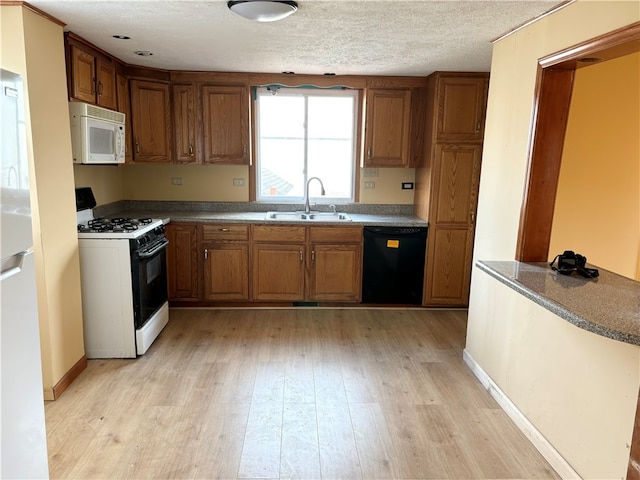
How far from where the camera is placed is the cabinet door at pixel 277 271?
4207mm

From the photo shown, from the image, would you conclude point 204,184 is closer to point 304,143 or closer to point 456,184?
point 304,143

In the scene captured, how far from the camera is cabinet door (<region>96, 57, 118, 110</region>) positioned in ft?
11.1

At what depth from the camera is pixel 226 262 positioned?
4.21m

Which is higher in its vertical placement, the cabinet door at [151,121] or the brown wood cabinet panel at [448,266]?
the cabinet door at [151,121]

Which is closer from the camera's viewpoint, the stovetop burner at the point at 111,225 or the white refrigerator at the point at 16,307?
the white refrigerator at the point at 16,307

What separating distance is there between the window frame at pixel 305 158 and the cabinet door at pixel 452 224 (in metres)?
0.92

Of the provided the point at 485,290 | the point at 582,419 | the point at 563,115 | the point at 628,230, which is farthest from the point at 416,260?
the point at 582,419

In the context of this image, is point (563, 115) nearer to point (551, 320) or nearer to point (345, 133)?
point (551, 320)

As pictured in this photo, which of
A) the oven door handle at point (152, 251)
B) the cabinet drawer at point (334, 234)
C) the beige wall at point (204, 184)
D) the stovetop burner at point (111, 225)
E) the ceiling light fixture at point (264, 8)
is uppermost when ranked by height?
the ceiling light fixture at point (264, 8)

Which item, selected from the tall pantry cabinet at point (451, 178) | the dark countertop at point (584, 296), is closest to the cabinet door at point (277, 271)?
the tall pantry cabinet at point (451, 178)

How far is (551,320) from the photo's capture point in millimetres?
2250

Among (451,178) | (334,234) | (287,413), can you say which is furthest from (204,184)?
(287,413)

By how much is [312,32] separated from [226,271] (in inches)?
91.6

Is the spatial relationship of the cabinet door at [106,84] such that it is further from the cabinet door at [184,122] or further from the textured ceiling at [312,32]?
the cabinet door at [184,122]
